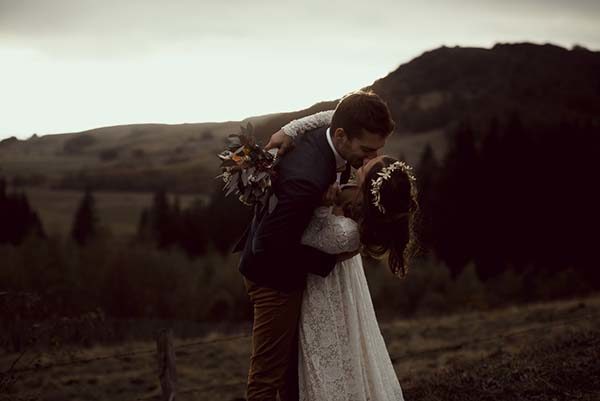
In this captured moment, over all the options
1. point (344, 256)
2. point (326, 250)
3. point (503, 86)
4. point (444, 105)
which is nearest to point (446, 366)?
point (344, 256)

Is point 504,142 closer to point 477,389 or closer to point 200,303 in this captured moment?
point 200,303

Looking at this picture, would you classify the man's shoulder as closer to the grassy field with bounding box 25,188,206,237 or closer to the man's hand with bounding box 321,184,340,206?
the man's hand with bounding box 321,184,340,206

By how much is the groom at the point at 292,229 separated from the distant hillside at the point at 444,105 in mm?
18896

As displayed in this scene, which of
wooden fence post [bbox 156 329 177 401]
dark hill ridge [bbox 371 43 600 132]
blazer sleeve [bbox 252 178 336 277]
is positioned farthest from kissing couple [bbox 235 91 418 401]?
dark hill ridge [bbox 371 43 600 132]

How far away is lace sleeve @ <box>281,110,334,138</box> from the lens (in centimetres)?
375

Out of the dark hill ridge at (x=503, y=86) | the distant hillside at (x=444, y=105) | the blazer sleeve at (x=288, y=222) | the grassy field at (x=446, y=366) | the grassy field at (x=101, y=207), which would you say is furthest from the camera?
the grassy field at (x=101, y=207)

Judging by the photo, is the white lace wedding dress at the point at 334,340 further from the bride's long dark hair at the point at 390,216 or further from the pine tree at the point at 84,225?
the pine tree at the point at 84,225

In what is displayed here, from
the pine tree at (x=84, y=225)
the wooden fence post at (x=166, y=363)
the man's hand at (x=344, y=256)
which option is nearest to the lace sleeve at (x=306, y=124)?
the man's hand at (x=344, y=256)

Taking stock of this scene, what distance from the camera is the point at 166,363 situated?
664 centimetres

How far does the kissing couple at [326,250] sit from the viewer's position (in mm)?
3459

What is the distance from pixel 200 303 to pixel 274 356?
3496 centimetres

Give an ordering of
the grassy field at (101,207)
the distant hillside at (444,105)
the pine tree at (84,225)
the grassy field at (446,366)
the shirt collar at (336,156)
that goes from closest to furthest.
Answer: the shirt collar at (336,156), the grassy field at (446,366), the distant hillside at (444,105), the pine tree at (84,225), the grassy field at (101,207)

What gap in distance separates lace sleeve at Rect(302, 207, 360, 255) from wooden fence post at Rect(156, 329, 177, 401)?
3404 mm

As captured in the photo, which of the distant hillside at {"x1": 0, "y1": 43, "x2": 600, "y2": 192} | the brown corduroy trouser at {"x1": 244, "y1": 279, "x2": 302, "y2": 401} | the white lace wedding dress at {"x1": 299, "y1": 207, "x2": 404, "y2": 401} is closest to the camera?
the brown corduroy trouser at {"x1": 244, "y1": 279, "x2": 302, "y2": 401}
